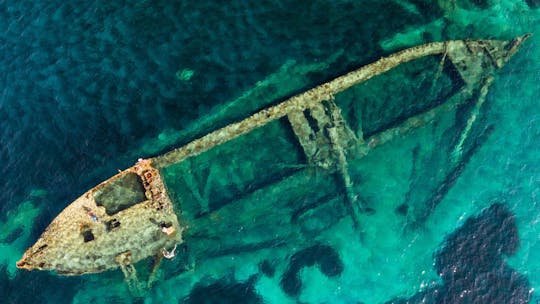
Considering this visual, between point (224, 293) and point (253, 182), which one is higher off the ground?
point (253, 182)

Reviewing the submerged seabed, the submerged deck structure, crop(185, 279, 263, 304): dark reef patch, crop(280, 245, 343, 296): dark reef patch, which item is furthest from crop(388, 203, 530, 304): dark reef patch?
crop(185, 279, 263, 304): dark reef patch

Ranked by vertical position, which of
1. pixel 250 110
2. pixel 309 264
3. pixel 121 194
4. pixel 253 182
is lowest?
Answer: pixel 309 264

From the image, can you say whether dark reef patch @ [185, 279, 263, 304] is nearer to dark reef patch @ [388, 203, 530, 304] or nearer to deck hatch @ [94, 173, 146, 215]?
deck hatch @ [94, 173, 146, 215]

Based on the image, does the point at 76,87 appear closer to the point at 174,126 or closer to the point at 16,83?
the point at 16,83

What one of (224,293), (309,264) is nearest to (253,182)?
(309,264)

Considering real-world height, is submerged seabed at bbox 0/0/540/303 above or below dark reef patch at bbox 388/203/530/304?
above

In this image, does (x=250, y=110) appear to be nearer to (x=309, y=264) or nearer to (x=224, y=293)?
(x=309, y=264)

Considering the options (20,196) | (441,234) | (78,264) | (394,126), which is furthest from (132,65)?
(441,234)
